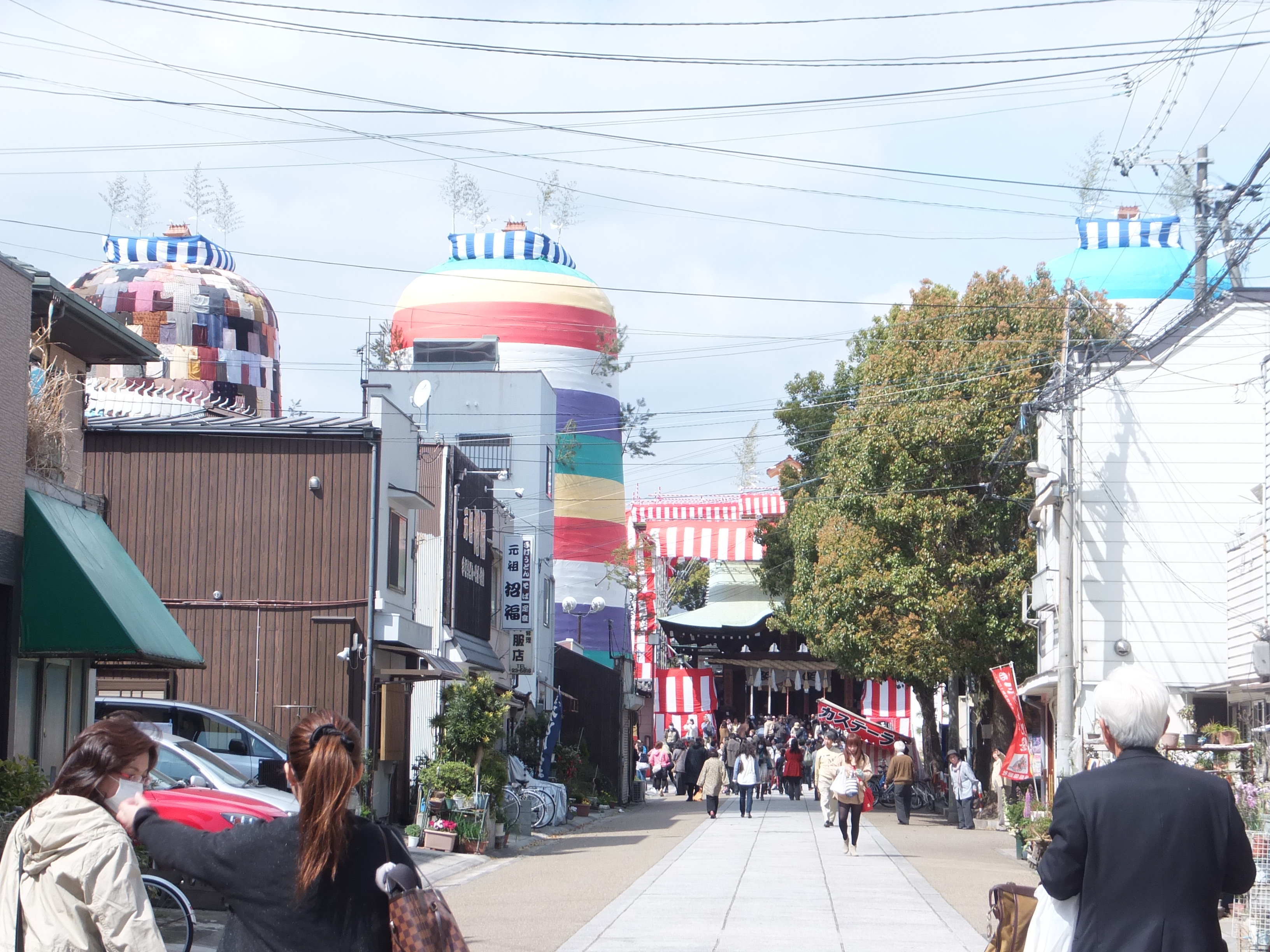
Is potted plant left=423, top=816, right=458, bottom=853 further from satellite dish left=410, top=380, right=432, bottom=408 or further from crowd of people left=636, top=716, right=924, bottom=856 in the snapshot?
satellite dish left=410, top=380, right=432, bottom=408

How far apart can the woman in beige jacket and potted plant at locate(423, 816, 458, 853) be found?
16.8 m

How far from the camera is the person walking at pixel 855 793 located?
2095 cm

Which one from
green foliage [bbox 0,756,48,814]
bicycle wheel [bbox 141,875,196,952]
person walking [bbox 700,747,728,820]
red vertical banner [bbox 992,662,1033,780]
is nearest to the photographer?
bicycle wheel [bbox 141,875,196,952]

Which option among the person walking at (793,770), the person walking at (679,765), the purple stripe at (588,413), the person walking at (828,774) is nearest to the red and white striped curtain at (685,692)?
the person walking at (679,765)

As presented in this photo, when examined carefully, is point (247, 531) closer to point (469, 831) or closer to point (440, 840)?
point (440, 840)

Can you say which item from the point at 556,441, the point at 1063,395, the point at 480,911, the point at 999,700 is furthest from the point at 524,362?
the point at 480,911

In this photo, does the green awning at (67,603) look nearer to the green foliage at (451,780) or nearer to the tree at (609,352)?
the green foliage at (451,780)

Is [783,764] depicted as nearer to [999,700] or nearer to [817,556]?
[817,556]

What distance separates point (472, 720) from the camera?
22.4 metres

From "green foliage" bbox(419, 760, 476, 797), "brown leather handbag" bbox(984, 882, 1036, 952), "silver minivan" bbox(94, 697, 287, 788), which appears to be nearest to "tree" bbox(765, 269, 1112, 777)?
"green foliage" bbox(419, 760, 476, 797)

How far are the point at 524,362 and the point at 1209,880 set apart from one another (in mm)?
43685

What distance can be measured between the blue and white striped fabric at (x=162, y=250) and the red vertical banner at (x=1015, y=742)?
2176cm

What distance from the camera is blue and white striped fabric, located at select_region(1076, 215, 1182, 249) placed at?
3900 cm

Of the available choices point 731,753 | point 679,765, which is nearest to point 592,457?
point 679,765
